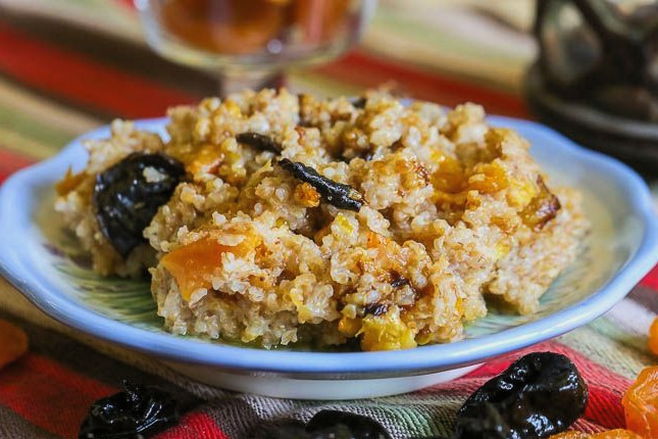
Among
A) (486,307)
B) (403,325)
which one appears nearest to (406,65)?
(486,307)

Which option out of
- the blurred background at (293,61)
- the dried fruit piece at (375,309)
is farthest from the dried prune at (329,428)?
the blurred background at (293,61)

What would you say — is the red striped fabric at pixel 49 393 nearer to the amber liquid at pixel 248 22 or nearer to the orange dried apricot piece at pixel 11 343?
the orange dried apricot piece at pixel 11 343

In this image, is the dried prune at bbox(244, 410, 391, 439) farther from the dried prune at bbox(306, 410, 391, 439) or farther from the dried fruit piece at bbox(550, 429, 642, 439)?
the dried fruit piece at bbox(550, 429, 642, 439)

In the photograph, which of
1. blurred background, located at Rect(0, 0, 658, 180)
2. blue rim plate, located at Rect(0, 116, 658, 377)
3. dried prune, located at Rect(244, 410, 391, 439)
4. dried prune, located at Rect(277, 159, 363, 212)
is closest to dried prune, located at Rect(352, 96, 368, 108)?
dried prune, located at Rect(277, 159, 363, 212)

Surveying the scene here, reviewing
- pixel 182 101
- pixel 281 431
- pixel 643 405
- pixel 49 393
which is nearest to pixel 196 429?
pixel 281 431

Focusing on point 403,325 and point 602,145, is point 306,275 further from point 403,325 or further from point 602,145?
point 602,145

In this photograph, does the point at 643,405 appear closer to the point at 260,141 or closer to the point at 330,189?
Result: the point at 330,189
